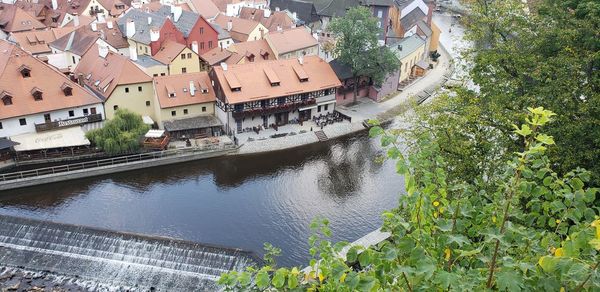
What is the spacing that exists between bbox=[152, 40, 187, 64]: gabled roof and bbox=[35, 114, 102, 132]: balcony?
11777 millimetres

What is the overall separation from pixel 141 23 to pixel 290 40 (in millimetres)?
17966

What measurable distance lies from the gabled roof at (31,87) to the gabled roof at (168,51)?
11.5 metres

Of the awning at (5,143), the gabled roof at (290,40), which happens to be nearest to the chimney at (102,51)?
the awning at (5,143)

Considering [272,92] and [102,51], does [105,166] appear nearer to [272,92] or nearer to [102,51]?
[102,51]

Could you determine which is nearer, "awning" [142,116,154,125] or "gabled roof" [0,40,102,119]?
"gabled roof" [0,40,102,119]

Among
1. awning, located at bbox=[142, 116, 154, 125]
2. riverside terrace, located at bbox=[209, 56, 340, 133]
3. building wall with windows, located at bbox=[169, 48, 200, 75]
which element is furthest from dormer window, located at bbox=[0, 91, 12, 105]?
riverside terrace, located at bbox=[209, 56, 340, 133]

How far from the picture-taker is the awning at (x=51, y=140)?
38406mm

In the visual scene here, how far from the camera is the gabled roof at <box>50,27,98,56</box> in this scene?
5275 centimetres

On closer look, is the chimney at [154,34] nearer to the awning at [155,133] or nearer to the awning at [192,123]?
the awning at [192,123]

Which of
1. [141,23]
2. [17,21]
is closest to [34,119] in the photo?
[141,23]

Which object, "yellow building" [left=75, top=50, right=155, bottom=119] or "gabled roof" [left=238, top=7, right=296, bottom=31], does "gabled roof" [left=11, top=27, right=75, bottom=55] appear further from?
"gabled roof" [left=238, top=7, right=296, bottom=31]

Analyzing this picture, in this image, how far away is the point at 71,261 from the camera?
2964 centimetres

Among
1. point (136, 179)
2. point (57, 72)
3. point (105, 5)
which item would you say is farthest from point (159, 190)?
point (105, 5)

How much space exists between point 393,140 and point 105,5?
81820 millimetres
